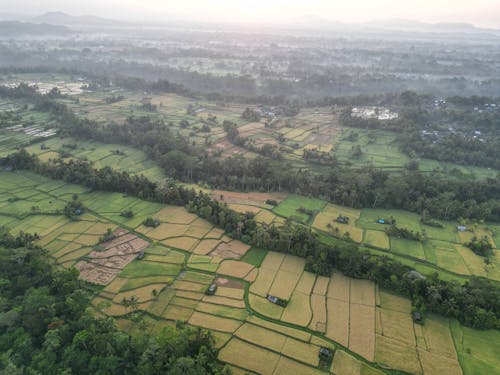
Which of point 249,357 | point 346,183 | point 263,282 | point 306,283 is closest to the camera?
point 249,357

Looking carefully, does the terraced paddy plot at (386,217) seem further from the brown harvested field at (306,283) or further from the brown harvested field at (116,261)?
Result: the brown harvested field at (116,261)

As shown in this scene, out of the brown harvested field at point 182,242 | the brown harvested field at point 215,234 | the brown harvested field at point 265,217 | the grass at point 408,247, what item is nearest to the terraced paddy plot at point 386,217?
the grass at point 408,247

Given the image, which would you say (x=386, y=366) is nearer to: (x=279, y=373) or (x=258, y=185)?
(x=279, y=373)

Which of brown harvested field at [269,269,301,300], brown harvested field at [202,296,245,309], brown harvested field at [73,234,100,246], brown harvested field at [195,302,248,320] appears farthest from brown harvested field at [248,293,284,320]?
brown harvested field at [73,234,100,246]

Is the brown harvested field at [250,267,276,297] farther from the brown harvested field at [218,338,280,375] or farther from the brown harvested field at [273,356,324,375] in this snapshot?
the brown harvested field at [273,356,324,375]

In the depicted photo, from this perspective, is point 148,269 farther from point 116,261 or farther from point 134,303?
point 134,303

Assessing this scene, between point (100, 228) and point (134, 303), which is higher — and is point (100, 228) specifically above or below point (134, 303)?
below

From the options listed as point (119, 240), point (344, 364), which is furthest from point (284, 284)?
point (119, 240)
